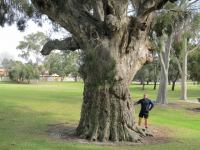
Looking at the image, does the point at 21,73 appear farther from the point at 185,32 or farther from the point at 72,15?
the point at 72,15

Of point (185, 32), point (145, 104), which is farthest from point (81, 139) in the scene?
point (185, 32)

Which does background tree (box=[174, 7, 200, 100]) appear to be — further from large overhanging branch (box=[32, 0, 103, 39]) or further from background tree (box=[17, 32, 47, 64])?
background tree (box=[17, 32, 47, 64])

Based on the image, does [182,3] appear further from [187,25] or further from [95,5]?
[95,5]

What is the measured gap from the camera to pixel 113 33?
649 inches

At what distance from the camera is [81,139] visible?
54.3 ft

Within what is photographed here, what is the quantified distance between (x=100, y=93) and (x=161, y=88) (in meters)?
23.1

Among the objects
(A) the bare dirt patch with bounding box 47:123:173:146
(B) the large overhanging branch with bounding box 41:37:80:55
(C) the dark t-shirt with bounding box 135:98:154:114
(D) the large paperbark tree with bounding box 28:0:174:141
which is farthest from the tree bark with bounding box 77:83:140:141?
(C) the dark t-shirt with bounding box 135:98:154:114

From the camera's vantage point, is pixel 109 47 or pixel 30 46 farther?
pixel 30 46

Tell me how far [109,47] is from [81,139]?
11.3 ft

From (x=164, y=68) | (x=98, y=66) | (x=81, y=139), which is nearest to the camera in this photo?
(x=98, y=66)

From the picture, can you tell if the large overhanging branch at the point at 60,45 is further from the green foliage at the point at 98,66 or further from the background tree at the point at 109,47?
the green foliage at the point at 98,66

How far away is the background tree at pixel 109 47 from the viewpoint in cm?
1641

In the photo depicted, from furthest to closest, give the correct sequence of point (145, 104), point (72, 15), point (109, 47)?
point (145, 104), point (72, 15), point (109, 47)

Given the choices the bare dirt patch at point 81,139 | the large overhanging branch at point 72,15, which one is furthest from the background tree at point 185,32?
the large overhanging branch at point 72,15
